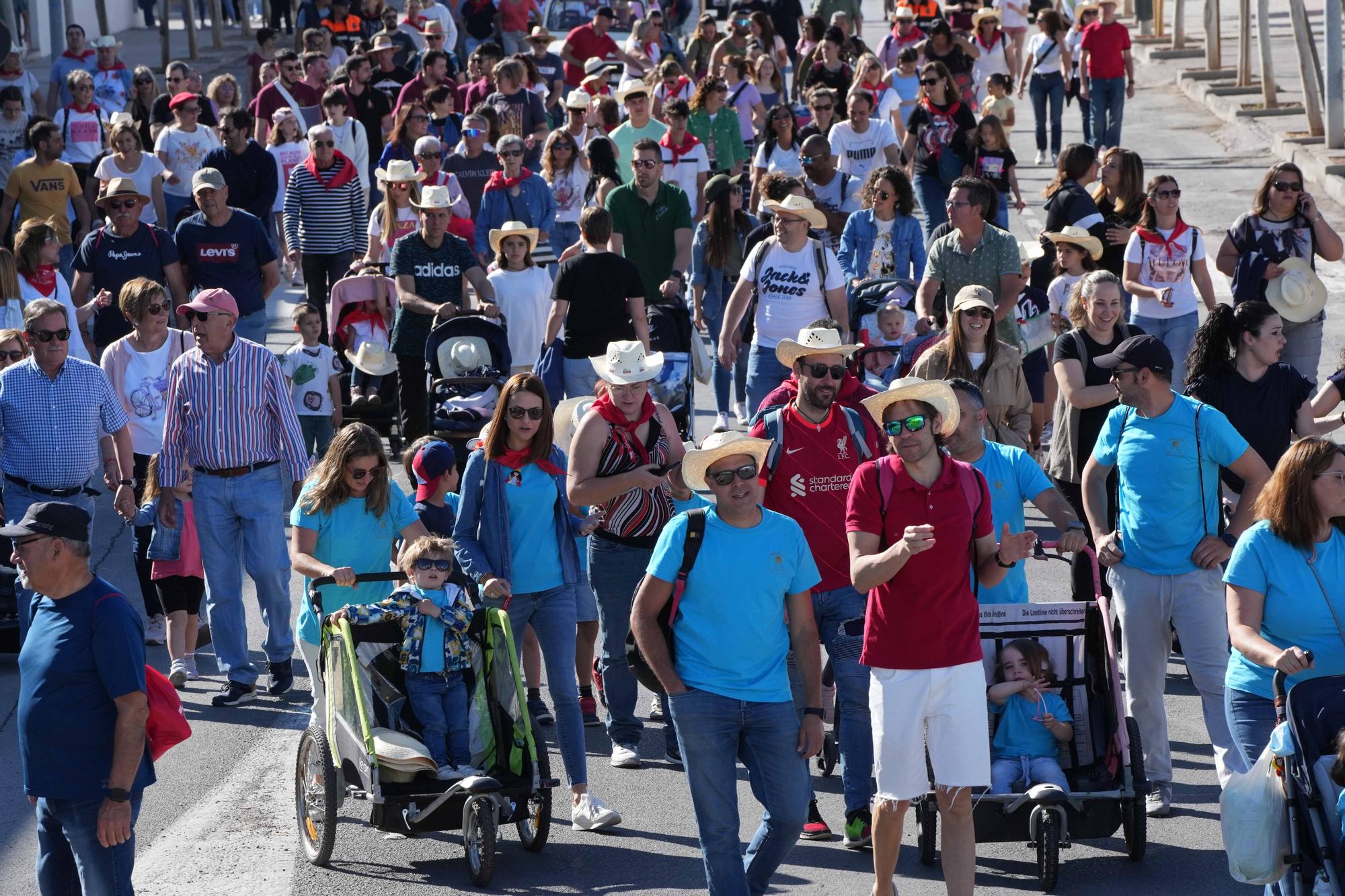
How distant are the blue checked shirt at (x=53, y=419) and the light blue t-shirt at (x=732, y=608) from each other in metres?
Result: 4.58

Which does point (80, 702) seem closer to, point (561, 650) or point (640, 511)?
point (561, 650)

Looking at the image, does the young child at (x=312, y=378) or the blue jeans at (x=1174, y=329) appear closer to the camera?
the blue jeans at (x=1174, y=329)

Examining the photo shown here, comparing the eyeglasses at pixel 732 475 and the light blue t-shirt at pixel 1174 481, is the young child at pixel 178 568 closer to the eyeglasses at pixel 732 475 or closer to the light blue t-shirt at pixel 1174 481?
the eyeglasses at pixel 732 475

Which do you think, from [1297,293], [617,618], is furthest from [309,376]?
[1297,293]

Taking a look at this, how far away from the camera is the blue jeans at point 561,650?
7871 millimetres

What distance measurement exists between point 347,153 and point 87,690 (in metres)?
12.4

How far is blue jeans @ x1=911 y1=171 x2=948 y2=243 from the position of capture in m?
16.8

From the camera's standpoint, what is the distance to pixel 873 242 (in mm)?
13523

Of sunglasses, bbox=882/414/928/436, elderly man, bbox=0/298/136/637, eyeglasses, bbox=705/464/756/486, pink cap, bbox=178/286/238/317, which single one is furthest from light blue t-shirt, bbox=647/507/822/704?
elderly man, bbox=0/298/136/637

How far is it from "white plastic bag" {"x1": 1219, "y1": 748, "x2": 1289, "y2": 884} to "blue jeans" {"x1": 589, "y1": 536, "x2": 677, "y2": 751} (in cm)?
299

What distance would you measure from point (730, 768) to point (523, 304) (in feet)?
22.9

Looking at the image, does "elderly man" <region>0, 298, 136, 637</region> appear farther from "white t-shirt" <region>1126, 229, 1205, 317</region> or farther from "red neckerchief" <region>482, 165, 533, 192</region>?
"white t-shirt" <region>1126, 229, 1205, 317</region>

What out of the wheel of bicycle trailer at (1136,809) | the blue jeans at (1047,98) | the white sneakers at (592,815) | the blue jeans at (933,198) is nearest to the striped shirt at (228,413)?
the white sneakers at (592,815)

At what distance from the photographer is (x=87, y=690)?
611cm
